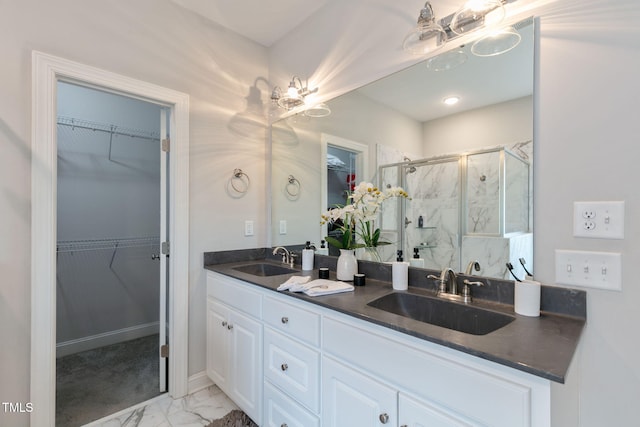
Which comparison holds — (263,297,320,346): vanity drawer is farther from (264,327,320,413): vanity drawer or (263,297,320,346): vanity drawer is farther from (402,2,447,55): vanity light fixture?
(402,2,447,55): vanity light fixture

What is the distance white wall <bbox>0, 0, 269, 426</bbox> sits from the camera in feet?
4.89

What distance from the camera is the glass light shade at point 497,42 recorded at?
1229 mm

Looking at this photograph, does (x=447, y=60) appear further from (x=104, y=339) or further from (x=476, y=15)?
(x=104, y=339)

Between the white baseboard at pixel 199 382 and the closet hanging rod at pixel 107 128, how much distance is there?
2340 millimetres

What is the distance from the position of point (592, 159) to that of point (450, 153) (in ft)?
1.79

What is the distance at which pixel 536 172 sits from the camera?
1.16 m

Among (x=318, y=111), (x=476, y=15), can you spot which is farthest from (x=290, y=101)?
(x=476, y=15)

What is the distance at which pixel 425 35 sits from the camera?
1438 mm

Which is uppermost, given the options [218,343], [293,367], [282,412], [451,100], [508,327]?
[451,100]

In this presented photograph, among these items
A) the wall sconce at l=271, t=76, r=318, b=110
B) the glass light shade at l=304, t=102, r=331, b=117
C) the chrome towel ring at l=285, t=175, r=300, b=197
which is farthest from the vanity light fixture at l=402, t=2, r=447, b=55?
the chrome towel ring at l=285, t=175, r=300, b=197

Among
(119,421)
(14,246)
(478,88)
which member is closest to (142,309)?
(119,421)

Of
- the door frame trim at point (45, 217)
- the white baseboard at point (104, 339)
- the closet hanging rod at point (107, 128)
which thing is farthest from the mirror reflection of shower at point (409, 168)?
the white baseboard at point (104, 339)

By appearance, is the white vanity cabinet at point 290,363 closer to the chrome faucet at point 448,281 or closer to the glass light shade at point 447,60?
the chrome faucet at point 448,281

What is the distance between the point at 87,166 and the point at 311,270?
2349 mm
